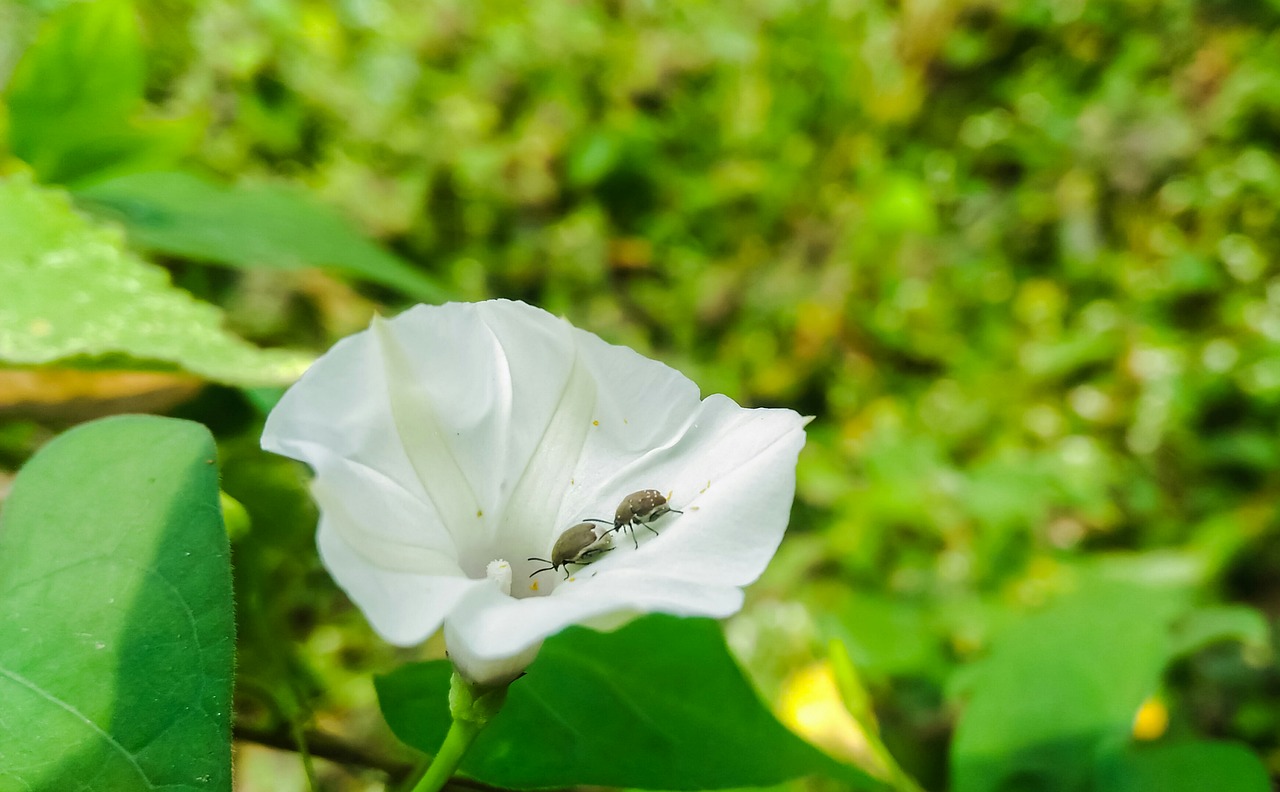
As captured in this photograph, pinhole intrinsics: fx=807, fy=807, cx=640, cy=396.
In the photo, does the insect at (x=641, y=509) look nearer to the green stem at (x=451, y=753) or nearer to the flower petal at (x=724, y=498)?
the flower petal at (x=724, y=498)

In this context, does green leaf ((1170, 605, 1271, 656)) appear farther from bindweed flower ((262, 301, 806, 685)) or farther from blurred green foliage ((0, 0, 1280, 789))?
bindweed flower ((262, 301, 806, 685))

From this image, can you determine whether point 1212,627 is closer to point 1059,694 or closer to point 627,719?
point 1059,694

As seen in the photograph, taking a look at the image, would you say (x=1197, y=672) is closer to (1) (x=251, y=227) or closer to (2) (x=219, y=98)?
(1) (x=251, y=227)

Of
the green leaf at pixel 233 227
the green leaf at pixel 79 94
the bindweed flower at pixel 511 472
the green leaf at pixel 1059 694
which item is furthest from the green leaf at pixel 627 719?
the green leaf at pixel 79 94

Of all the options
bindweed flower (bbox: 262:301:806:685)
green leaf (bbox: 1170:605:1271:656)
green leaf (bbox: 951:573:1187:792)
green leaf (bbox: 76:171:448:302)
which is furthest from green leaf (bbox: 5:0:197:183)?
green leaf (bbox: 1170:605:1271:656)

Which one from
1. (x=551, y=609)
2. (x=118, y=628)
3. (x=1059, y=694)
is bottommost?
(x=1059, y=694)

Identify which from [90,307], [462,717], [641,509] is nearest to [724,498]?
[641,509]

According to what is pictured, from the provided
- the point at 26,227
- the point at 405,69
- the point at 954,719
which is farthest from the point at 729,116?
the point at 26,227
